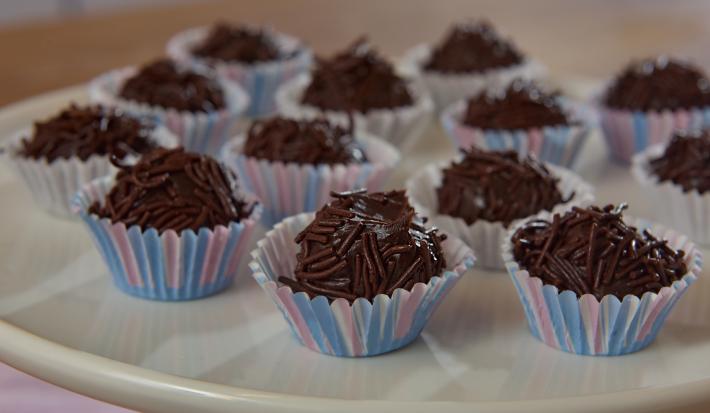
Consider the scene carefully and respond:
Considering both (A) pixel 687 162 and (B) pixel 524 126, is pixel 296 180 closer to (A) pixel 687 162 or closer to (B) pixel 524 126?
(B) pixel 524 126

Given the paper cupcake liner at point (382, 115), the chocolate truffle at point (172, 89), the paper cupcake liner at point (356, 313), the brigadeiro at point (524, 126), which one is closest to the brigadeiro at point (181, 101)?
the chocolate truffle at point (172, 89)

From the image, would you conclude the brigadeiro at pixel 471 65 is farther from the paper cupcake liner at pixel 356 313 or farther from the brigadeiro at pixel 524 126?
the paper cupcake liner at pixel 356 313

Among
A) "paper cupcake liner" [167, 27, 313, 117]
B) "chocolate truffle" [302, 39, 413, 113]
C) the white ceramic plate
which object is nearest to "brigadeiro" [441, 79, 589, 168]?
"chocolate truffle" [302, 39, 413, 113]

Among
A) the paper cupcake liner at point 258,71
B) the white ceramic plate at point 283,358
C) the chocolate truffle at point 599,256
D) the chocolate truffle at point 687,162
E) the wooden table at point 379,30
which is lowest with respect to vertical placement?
the wooden table at point 379,30

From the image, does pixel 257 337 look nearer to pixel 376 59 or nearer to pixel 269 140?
pixel 269 140

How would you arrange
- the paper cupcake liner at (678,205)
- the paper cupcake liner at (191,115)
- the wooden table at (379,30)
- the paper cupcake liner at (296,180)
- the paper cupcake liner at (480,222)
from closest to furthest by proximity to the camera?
the paper cupcake liner at (480,222), the paper cupcake liner at (678,205), the paper cupcake liner at (296,180), the paper cupcake liner at (191,115), the wooden table at (379,30)

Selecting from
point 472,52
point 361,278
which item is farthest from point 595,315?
point 472,52

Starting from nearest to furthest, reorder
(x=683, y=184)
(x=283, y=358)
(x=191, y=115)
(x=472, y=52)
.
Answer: (x=283, y=358) → (x=683, y=184) → (x=191, y=115) → (x=472, y=52)
